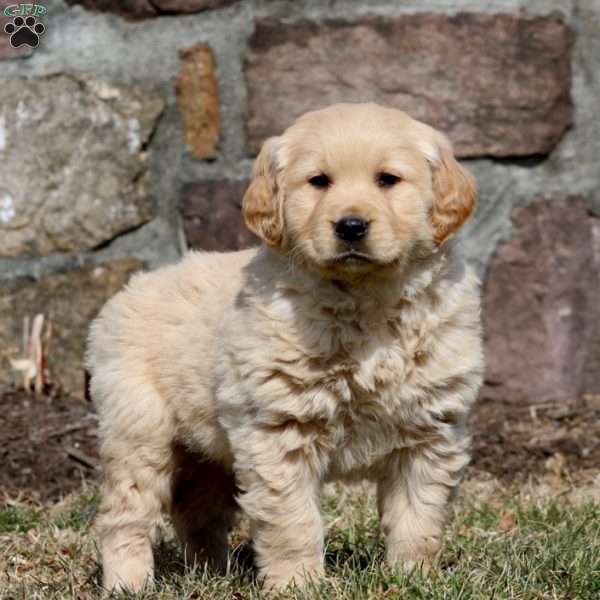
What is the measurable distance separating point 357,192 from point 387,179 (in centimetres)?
13

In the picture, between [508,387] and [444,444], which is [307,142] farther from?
[508,387]

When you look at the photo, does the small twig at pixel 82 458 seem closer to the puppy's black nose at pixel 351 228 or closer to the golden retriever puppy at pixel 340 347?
Answer: the golden retriever puppy at pixel 340 347

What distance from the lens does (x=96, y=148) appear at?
579cm

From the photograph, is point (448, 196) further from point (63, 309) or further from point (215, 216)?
point (63, 309)

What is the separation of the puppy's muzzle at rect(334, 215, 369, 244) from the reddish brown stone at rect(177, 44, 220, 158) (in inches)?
93.9

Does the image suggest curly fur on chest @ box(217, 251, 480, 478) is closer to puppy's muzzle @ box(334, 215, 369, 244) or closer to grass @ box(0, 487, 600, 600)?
puppy's muzzle @ box(334, 215, 369, 244)

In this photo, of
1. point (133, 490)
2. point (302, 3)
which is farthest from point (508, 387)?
point (133, 490)

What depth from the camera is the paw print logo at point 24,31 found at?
18.7 ft

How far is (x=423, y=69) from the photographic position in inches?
224

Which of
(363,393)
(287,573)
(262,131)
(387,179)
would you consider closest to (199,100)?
(262,131)

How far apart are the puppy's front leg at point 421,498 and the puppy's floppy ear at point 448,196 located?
24.2 inches

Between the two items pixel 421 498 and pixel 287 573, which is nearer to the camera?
pixel 287 573

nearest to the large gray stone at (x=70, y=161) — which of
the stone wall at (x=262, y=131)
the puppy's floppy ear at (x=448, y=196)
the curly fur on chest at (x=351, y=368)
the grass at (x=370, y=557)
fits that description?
the stone wall at (x=262, y=131)

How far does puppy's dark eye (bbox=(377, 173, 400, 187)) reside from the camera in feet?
11.8
